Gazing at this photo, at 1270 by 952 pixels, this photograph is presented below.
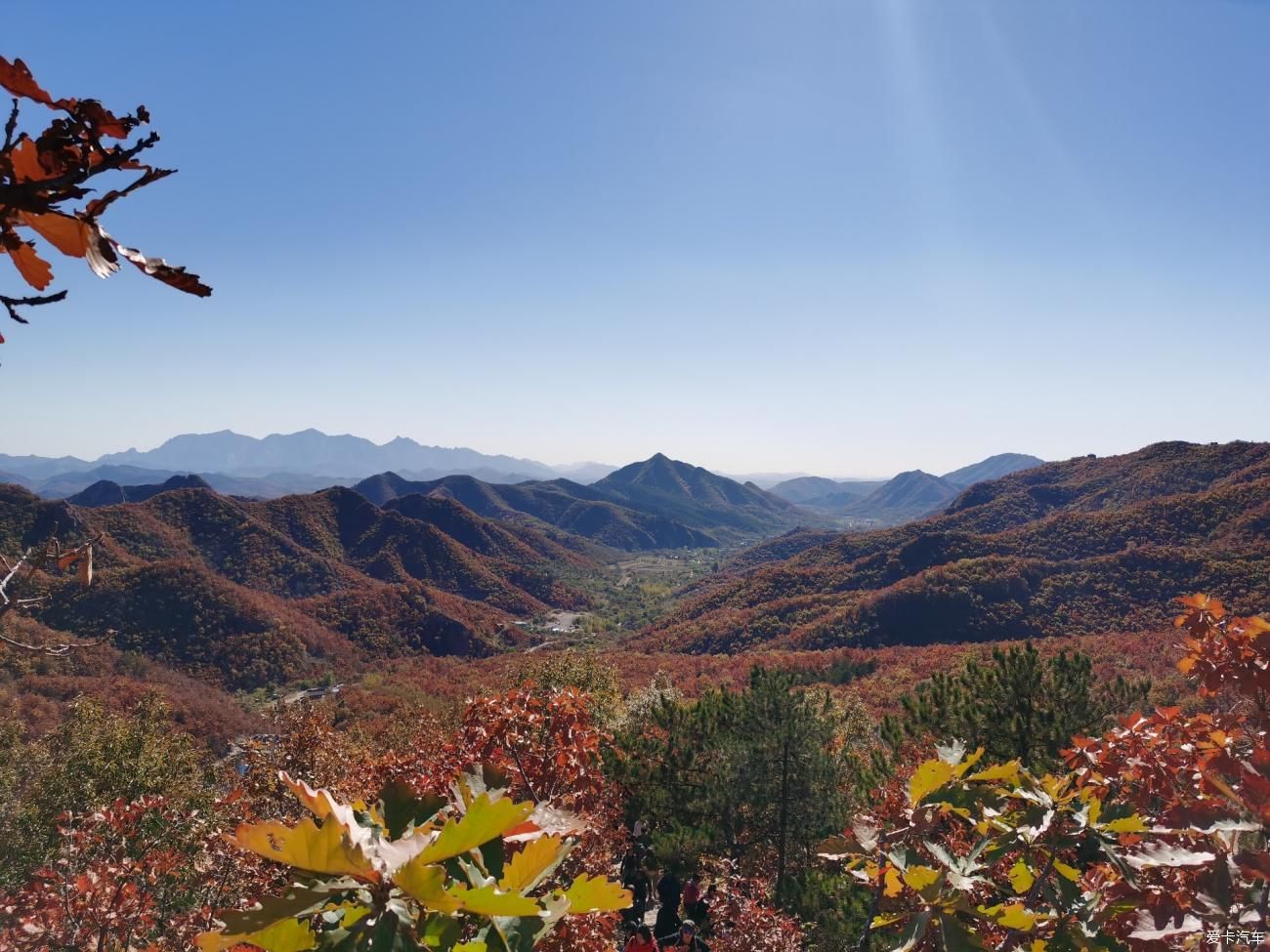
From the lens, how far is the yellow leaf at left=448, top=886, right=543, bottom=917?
3.84ft

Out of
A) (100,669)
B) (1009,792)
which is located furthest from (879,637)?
(100,669)

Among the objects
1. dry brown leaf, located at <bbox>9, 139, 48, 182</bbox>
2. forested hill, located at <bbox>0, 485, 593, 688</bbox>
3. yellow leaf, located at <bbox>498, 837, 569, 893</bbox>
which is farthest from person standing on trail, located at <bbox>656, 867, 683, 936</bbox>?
forested hill, located at <bbox>0, 485, 593, 688</bbox>

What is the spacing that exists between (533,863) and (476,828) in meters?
0.32

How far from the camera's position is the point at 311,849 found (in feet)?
3.67

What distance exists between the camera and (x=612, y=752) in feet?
42.2

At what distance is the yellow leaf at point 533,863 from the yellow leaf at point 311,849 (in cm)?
37

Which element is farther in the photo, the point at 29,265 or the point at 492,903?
the point at 492,903

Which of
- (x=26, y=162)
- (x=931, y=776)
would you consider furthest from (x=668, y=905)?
(x=26, y=162)

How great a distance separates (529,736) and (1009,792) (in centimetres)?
361

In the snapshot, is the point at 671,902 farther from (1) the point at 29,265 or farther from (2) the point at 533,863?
(1) the point at 29,265

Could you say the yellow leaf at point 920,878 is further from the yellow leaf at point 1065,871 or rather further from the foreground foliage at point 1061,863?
the yellow leaf at point 1065,871

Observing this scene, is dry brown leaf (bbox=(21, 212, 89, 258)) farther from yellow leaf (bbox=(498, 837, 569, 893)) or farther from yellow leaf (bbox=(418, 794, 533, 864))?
yellow leaf (bbox=(498, 837, 569, 893))

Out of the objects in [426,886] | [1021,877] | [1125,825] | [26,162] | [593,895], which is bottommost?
[1021,877]

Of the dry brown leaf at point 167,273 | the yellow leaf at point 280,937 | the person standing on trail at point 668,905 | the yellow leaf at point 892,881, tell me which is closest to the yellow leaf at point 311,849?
the yellow leaf at point 280,937
